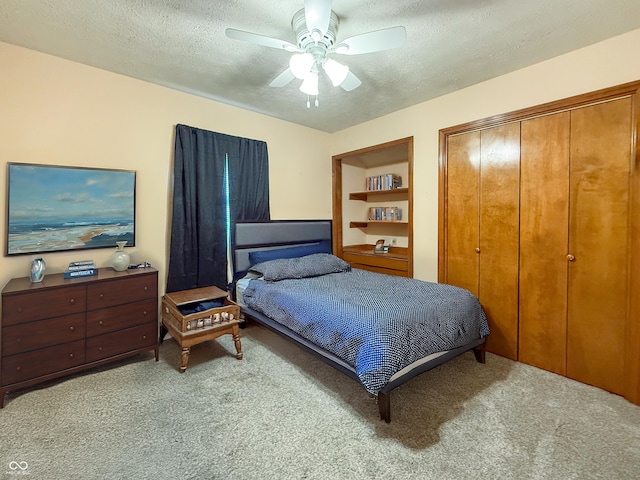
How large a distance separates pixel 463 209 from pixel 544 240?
77 cm

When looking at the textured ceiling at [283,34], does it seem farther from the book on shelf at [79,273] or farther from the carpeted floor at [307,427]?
the carpeted floor at [307,427]

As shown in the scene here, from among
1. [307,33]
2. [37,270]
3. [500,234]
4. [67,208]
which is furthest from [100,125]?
[500,234]

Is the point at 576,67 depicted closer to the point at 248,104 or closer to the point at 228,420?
the point at 248,104

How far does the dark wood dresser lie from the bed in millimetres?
1018

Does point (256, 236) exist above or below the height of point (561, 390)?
above

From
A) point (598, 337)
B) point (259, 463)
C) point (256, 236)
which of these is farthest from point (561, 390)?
point (256, 236)

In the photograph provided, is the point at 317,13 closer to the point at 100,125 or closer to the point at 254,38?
the point at 254,38

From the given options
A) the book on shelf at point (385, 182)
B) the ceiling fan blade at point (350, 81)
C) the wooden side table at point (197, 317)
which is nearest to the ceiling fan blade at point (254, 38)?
the ceiling fan blade at point (350, 81)

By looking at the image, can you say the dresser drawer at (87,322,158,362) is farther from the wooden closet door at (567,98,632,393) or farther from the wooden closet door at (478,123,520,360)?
the wooden closet door at (567,98,632,393)

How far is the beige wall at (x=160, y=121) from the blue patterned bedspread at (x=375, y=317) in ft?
3.28

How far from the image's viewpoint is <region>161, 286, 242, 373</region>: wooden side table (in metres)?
2.51

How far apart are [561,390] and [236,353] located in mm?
2723

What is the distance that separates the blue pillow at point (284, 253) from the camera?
3564 millimetres

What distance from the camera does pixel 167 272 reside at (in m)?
3.16
